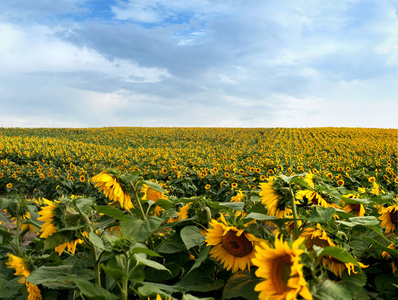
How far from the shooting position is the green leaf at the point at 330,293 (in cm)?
86

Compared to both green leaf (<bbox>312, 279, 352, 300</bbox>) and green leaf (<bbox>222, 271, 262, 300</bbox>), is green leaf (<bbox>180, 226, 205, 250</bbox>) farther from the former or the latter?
green leaf (<bbox>312, 279, 352, 300</bbox>)

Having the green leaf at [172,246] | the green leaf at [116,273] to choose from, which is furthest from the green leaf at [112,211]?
the green leaf at [116,273]

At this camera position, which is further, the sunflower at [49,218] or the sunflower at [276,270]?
the sunflower at [49,218]

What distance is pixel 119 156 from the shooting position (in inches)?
517

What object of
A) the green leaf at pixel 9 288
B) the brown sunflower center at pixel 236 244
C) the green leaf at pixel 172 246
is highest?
the brown sunflower center at pixel 236 244

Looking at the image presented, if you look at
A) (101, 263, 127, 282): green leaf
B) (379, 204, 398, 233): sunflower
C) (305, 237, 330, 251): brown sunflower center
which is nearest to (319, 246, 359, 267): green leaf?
(305, 237, 330, 251): brown sunflower center

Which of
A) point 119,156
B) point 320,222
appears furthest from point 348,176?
point 320,222

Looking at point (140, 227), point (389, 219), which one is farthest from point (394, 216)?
point (140, 227)

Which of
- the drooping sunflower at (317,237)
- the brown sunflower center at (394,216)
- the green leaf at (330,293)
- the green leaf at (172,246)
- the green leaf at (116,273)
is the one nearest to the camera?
the green leaf at (330,293)

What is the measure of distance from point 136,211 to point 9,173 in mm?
11181

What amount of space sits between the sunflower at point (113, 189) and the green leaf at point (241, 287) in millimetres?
659

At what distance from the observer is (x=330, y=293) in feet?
2.85

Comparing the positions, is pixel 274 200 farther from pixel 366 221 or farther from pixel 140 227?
pixel 140 227

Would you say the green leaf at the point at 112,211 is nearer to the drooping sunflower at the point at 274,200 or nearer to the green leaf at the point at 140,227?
the green leaf at the point at 140,227
